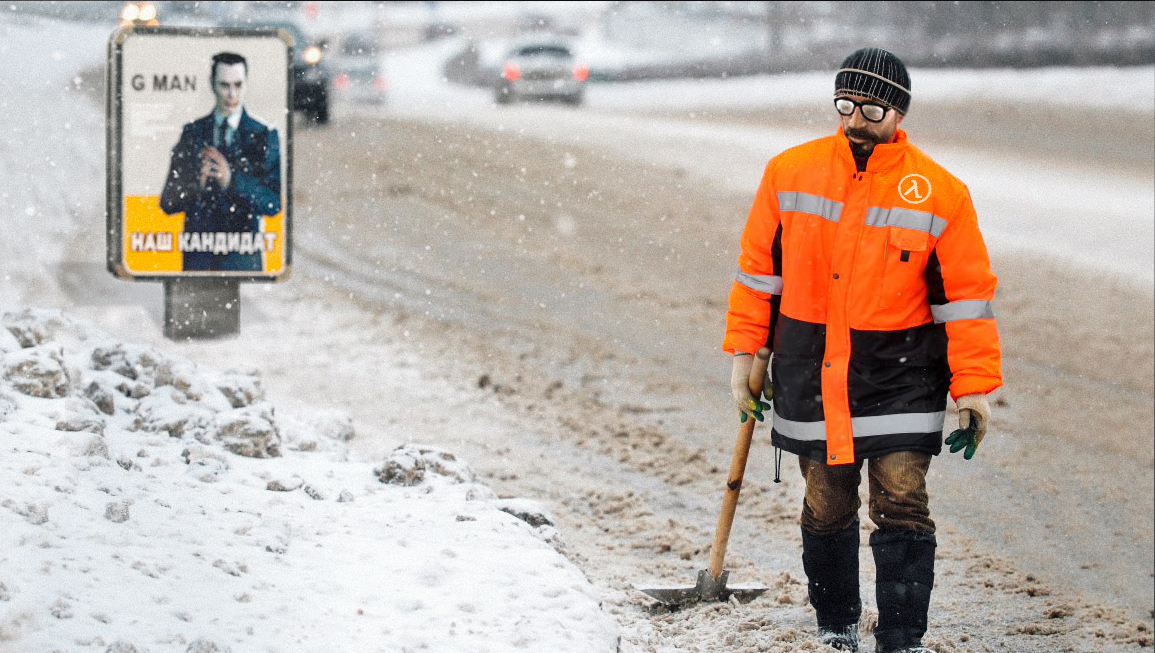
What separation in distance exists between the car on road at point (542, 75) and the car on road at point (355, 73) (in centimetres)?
214

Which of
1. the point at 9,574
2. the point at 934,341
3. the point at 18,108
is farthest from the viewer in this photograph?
the point at 18,108

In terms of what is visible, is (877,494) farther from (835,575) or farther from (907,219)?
(907,219)

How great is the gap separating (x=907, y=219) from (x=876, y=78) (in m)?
0.41

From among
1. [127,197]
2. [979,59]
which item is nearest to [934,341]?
[127,197]

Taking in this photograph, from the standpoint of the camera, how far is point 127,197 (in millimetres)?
6266

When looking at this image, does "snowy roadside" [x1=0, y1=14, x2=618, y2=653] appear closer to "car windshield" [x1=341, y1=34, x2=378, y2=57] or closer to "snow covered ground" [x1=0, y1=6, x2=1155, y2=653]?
"snow covered ground" [x1=0, y1=6, x2=1155, y2=653]

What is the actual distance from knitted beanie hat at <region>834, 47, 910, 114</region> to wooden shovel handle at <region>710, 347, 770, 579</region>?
2.69 ft

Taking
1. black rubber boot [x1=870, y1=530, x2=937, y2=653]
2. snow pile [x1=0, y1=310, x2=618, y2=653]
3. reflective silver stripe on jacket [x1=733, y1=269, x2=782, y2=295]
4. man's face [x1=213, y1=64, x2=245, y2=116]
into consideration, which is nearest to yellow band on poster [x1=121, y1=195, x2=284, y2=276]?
man's face [x1=213, y1=64, x2=245, y2=116]

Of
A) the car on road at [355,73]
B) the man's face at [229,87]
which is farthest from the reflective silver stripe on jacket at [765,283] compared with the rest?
the car on road at [355,73]

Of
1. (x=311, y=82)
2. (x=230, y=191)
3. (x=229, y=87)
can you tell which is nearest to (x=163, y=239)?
(x=230, y=191)

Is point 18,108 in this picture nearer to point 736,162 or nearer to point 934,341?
point 736,162

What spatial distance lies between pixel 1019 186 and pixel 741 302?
10324 millimetres

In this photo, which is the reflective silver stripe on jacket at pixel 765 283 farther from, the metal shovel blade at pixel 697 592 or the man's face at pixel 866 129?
the metal shovel blade at pixel 697 592

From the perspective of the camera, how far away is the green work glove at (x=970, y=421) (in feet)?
11.0
